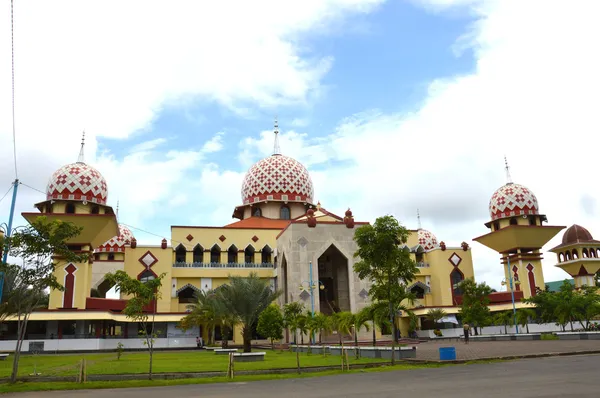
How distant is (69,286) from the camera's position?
113 feet

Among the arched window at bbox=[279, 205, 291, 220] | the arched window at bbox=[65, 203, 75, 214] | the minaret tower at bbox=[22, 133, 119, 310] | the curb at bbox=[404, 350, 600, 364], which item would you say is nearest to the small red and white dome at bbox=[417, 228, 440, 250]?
the arched window at bbox=[279, 205, 291, 220]

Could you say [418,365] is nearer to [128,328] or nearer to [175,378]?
[175,378]

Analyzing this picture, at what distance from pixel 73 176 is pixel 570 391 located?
34.6 metres

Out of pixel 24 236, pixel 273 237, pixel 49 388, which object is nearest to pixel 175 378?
pixel 49 388

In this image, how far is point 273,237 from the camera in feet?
145

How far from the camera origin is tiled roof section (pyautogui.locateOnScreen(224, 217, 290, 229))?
45.2 metres

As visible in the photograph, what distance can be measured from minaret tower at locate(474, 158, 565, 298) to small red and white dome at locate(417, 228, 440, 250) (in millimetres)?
10310

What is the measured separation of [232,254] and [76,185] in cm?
1373

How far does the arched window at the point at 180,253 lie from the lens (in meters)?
43.2

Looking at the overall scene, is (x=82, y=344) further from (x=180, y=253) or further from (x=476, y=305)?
(x=476, y=305)

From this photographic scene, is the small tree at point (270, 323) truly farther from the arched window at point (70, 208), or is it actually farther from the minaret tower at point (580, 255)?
the minaret tower at point (580, 255)

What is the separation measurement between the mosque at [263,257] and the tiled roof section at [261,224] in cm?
9

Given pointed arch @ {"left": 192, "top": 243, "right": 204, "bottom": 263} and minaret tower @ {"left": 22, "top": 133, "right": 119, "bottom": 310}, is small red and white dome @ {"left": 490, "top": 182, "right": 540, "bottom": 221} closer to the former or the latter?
pointed arch @ {"left": 192, "top": 243, "right": 204, "bottom": 263}

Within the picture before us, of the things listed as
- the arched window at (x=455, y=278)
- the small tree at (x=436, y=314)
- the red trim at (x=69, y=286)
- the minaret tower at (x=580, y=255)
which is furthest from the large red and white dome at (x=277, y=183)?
the minaret tower at (x=580, y=255)
